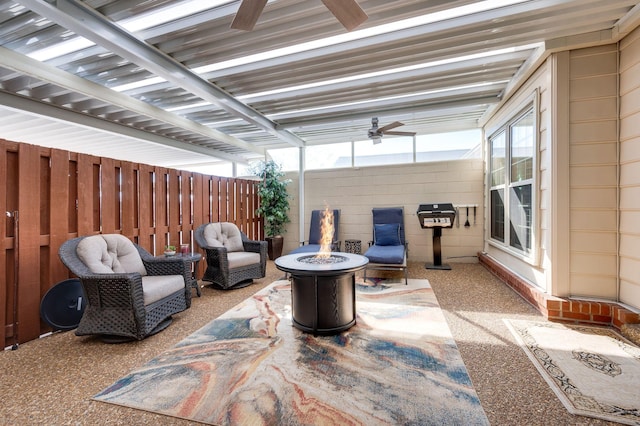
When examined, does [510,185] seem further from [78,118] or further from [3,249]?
[78,118]

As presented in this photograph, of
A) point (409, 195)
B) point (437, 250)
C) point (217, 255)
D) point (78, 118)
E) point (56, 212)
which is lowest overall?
point (437, 250)

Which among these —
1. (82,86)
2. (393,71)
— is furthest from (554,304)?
(82,86)

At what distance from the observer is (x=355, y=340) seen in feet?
8.07

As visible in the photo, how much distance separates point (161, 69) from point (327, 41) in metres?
1.81

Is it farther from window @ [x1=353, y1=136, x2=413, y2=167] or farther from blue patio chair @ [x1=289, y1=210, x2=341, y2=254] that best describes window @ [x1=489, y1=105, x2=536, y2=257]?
blue patio chair @ [x1=289, y1=210, x2=341, y2=254]

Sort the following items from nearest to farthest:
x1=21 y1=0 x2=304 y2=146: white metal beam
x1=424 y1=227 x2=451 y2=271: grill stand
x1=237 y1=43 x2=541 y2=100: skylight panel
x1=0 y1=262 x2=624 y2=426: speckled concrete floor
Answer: x1=0 y1=262 x2=624 y2=426: speckled concrete floor
x1=21 y1=0 x2=304 y2=146: white metal beam
x1=237 y1=43 x2=541 y2=100: skylight panel
x1=424 y1=227 x2=451 y2=271: grill stand

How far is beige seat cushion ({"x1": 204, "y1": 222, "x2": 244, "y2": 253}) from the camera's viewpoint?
439cm

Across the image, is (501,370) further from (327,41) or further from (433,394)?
(327,41)

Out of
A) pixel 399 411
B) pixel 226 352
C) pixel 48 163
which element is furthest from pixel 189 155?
pixel 399 411

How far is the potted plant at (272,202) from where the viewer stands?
21.1 feet

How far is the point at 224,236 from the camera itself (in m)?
4.63

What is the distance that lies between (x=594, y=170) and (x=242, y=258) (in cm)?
443

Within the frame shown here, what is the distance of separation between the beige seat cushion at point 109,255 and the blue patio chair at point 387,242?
10.5ft

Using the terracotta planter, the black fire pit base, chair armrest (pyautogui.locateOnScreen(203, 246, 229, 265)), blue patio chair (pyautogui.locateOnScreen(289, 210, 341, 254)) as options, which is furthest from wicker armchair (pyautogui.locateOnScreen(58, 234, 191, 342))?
the terracotta planter
